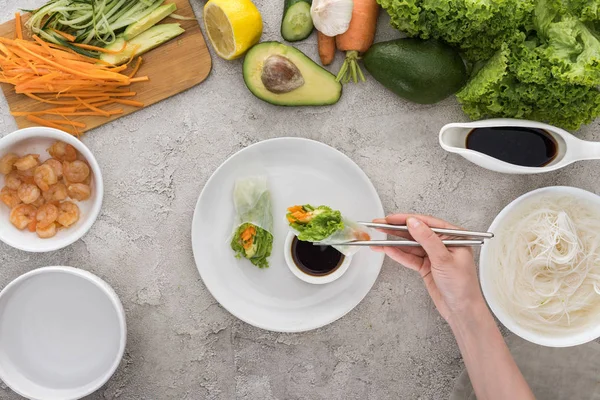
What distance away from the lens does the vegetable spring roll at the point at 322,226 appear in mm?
1630

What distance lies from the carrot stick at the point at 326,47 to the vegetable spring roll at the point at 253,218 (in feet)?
1.41

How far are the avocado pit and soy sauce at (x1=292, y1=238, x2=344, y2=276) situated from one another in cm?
48

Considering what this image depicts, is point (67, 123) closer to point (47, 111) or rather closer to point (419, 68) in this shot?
point (47, 111)

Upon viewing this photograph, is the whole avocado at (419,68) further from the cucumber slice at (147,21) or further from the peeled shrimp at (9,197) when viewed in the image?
the peeled shrimp at (9,197)

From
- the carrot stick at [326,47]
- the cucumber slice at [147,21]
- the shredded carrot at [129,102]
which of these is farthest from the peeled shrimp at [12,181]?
the carrot stick at [326,47]

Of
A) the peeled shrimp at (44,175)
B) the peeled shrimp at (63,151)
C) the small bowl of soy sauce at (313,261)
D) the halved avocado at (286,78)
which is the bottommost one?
the small bowl of soy sauce at (313,261)

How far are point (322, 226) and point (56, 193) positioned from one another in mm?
838

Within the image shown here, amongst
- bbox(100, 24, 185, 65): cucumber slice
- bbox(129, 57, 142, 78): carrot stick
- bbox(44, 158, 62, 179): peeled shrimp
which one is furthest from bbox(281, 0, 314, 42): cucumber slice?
bbox(44, 158, 62, 179): peeled shrimp

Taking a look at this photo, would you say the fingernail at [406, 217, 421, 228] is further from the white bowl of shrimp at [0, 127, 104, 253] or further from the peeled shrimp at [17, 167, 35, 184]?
the peeled shrimp at [17, 167, 35, 184]

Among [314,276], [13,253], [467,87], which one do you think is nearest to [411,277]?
[314,276]

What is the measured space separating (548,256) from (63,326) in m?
1.48

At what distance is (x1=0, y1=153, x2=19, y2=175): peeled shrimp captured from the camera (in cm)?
171

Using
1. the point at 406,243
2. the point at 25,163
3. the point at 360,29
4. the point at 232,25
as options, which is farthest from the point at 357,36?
the point at 25,163

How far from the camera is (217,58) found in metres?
1.84
